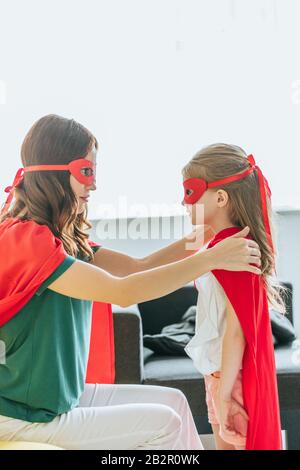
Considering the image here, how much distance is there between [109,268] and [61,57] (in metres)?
1.80

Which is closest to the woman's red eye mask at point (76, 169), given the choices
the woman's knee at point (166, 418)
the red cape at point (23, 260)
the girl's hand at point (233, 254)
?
the red cape at point (23, 260)

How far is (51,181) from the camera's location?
1718 millimetres

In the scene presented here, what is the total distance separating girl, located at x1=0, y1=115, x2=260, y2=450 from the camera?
155 centimetres

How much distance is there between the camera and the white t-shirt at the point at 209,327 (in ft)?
6.09

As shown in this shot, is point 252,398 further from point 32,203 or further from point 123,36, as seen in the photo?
point 123,36

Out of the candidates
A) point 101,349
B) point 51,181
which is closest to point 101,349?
point 101,349

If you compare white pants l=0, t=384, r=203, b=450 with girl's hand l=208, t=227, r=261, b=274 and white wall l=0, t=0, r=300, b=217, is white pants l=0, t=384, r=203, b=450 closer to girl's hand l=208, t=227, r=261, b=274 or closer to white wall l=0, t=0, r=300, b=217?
girl's hand l=208, t=227, r=261, b=274

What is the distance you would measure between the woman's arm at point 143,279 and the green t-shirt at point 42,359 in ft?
0.12

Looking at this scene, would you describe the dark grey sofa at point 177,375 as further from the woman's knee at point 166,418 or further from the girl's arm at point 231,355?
the woman's knee at point 166,418

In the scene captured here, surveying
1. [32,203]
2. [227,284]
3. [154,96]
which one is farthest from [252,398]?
[154,96]

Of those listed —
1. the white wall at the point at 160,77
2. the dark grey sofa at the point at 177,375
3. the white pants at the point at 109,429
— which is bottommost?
the dark grey sofa at the point at 177,375

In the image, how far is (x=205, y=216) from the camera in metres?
1.91

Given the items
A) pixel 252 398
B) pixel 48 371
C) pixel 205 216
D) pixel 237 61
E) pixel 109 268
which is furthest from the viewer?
pixel 237 61

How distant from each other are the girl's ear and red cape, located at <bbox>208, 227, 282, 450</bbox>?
0.68ft
